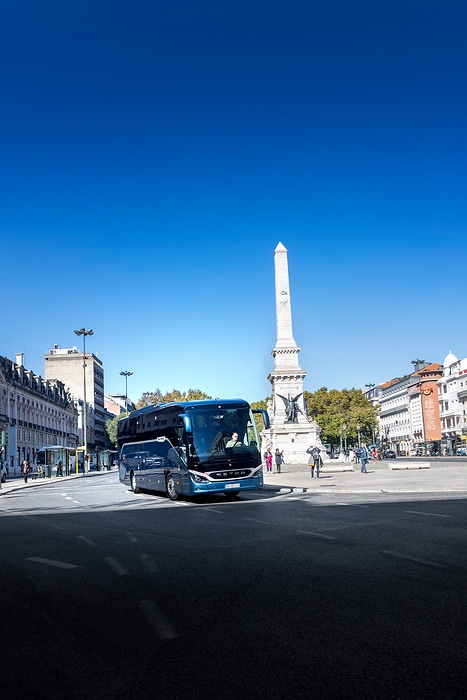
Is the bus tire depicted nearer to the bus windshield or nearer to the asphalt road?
the bus windshield

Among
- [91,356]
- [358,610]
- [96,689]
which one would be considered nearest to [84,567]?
[358,610]

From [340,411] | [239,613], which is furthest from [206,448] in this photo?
[340,411]

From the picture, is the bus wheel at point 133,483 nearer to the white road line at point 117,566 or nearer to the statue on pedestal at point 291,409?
the white road line at point 117,566

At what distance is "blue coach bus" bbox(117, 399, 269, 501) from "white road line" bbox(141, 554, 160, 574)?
35.9 ft

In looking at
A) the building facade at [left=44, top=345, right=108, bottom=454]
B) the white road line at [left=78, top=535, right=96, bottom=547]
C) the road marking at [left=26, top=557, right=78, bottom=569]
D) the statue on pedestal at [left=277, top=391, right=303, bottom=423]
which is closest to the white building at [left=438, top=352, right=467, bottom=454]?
the statue on pedestal at [left=277, top=391, right=303, bottom=423]

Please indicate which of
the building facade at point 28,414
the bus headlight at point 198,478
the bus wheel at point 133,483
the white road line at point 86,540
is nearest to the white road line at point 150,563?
the white road line at point 86,540

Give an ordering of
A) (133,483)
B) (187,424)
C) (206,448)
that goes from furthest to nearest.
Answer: (133,483)
(187,424)
(206,448)

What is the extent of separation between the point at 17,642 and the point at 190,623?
4.53 feet

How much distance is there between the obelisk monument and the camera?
59219 mm

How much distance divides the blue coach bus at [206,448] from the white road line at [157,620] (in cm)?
1428

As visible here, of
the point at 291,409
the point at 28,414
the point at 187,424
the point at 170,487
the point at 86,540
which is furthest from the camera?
the point at 28,414

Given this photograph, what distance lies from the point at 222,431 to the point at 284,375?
131 feet

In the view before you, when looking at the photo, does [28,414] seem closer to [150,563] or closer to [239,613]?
[150,563]

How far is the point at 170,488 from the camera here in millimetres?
22844
